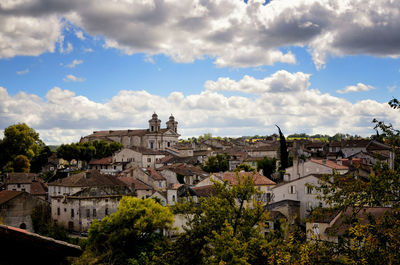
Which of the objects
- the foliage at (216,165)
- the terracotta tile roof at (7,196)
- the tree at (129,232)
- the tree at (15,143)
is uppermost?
the tree at (15,143)

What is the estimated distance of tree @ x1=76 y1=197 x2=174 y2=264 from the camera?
36.2m

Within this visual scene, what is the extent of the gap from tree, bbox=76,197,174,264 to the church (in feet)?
288

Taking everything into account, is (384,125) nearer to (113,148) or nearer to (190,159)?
(190,159)

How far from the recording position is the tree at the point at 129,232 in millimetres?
36156

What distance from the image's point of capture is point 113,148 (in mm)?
106875

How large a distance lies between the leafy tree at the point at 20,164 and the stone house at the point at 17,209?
126ft

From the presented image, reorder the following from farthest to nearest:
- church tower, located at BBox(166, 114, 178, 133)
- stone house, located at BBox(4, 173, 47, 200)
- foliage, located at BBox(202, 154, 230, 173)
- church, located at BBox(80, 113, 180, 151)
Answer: church tower, located at BBox(166, 114, 178, 133) < church, located at BBox(80, 113, 180, 151) < foliage, located at BBox(202, 154, 230, 173) < stone house, located at BBox(4, 173, 47, 200)

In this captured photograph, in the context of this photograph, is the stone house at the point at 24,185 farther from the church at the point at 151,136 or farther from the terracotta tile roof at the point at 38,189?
the church at the point at 151,136

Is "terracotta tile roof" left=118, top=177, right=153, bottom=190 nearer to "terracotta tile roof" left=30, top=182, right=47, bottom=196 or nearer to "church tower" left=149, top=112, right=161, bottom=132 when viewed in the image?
"terracotta tile roof" left=30, top=182, right=47, bottom=196

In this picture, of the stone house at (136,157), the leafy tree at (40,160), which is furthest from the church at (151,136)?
the stone house at (136,157)

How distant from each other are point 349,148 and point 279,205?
59204 millimetres

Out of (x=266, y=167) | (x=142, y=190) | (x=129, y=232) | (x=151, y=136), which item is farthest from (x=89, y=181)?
(x=151, y=136)

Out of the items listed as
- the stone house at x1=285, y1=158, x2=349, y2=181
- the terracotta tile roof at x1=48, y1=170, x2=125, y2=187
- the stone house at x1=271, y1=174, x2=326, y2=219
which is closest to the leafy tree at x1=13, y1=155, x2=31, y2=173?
the terracotta tile roof at x1=48, y1=170, x2=125, y2=187

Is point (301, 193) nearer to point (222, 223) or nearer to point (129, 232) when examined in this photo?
point (129, 232)
